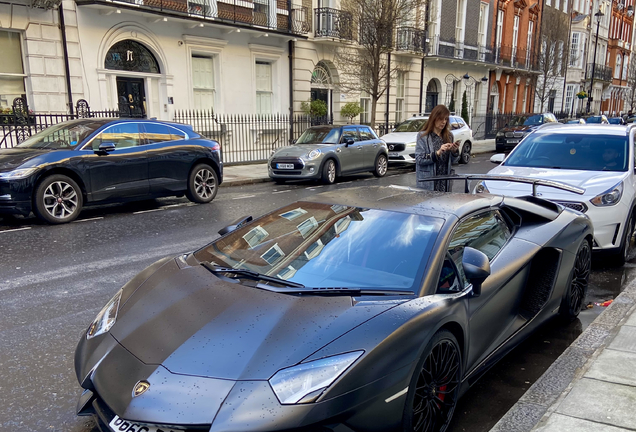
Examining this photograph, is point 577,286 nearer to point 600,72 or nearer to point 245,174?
point 245,174

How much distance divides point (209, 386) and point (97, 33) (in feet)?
52.6

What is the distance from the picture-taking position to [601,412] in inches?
116

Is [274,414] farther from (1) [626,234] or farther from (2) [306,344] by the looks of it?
(1) [626,234]

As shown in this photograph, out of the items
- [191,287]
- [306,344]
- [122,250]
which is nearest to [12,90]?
[122,250]

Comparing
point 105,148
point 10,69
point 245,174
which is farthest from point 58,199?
point 10,69

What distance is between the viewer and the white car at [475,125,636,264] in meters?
6.00

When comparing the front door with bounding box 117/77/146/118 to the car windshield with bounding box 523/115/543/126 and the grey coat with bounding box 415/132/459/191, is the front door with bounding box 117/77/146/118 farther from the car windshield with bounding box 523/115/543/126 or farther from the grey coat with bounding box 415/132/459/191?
the car windshield with bounding box 523/115/543/126

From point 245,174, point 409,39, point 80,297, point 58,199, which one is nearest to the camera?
point 80,297

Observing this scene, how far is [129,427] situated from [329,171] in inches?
472

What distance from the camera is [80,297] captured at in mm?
5062

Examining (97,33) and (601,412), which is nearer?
(601,412)

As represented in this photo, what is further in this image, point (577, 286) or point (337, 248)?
point (577, 286)

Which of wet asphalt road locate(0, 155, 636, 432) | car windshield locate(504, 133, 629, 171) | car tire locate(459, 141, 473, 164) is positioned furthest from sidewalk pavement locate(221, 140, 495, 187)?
car windshield locate(504, 133, 629, 171)

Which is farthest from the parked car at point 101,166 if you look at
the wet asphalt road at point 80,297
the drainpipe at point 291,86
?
the drainpipe at point 291,86
